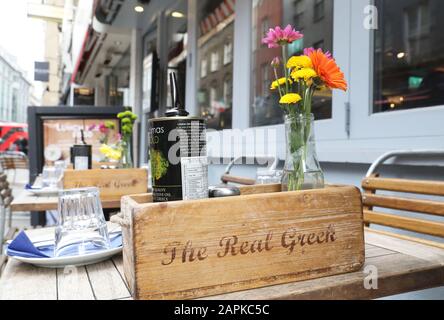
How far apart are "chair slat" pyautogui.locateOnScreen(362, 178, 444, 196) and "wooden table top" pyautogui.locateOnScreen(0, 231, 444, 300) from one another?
288 millimetres

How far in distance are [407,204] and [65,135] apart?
2793 mm

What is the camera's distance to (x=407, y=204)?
1.03m

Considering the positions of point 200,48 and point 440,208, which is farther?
point 200,48

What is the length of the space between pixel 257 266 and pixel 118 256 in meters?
0.30

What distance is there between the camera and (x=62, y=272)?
62 centimetres

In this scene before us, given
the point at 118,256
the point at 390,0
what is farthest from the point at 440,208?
Answer: the point at 390,0

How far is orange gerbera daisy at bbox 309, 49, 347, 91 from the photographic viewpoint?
0.62 meters

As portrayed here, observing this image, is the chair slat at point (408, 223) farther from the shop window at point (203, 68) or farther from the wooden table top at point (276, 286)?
the shop window at point (203, 68)

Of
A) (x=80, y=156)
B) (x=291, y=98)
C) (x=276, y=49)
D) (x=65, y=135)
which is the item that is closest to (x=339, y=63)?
(x=276, y=49)

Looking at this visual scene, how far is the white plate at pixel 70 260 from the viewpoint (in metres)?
0.63

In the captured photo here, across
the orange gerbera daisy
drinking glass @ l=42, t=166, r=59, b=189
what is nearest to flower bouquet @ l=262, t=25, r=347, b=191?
the orange gerbera daisy

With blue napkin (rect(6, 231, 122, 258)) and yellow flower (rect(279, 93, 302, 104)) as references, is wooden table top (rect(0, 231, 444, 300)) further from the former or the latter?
yellow flower (rect(279, 93, 302, 104))

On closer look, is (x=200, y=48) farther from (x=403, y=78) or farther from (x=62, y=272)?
(x=62, y=272)

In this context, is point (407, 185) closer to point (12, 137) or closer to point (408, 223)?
point (408, 223)
